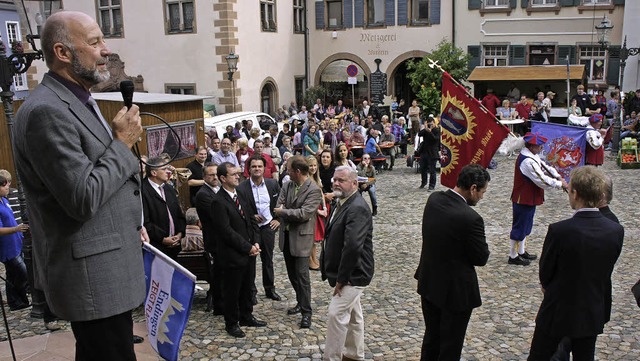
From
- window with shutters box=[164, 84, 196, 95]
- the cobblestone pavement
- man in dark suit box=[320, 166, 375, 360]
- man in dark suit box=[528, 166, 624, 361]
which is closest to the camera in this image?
man in dark suit box=[528, 166, 624, 361]

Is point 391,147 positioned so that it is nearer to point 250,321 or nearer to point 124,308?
point 250,321

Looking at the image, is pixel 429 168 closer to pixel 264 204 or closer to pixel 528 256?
pixel 528 256

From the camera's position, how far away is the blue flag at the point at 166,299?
2816mm

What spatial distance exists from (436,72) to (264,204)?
61.5 ft

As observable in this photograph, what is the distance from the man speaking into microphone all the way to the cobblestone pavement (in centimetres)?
359

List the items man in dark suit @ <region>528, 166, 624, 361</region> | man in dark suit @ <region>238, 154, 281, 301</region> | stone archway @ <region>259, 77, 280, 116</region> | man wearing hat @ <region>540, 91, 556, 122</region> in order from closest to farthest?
man in dark suit @ <region>528, 166, 624, 361</region>
man in dark suit @ <region>238, 154, 281, 301</region>
man wearing hat @ <region>540, 91, 556, 122</region>
stone archway @ <region>259, 77, 280, 116</region>

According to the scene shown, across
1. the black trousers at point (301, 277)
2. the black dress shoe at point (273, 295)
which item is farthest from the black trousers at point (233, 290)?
the black dress shoe at point (273, 295)

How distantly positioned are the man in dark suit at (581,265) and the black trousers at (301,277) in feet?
9.06

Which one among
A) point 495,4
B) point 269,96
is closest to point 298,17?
point 269,96

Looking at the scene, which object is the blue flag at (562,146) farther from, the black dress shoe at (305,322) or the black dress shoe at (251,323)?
the black dress shoe at (251,323)

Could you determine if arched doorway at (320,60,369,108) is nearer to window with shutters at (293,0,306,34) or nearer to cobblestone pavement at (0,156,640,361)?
window with shutters at (293,0,306,34)

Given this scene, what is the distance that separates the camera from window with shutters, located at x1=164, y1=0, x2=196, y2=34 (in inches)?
933

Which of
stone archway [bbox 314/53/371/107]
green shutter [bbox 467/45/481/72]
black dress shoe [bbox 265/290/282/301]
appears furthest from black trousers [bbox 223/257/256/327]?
stone archway [bbox 314/53/371/107]

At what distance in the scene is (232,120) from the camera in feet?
61.2
